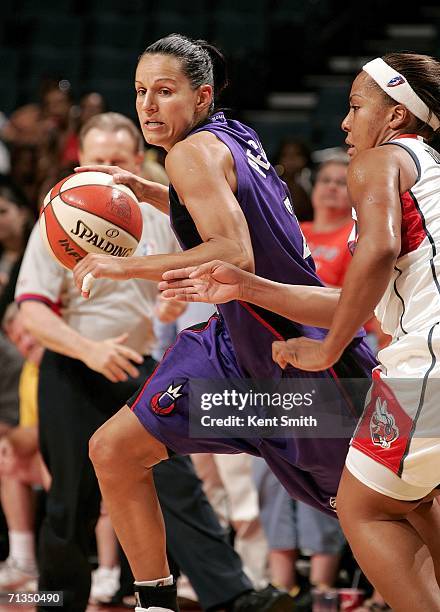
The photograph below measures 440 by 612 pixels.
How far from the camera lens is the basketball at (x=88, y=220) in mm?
3336

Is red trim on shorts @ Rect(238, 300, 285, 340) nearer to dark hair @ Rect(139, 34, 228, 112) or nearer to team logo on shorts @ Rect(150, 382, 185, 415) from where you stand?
team logo on shorts @ Rect(150, 382, 185, 415)

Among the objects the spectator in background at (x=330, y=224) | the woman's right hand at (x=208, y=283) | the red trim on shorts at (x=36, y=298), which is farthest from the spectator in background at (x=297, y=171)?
the woman's right hand at (x=208, y=283)

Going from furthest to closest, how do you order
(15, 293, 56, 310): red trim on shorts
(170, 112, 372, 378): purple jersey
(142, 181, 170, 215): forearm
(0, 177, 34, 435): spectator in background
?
(0, 177, 34, 435): spectator in background, (15, 293, 56, 310): red trim on shorts, (142, 181, 170, 215): forearm, (170, 112, 372, 378): purple jersey

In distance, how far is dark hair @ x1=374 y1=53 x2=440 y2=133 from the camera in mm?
2924

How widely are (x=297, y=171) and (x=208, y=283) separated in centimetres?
407

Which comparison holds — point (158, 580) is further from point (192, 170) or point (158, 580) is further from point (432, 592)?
point (192, 170)

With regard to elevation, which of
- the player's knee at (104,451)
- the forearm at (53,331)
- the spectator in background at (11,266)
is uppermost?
the player's knee at (104,451)

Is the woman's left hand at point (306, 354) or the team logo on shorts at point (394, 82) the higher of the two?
the team logo on shorts at point (394, 82)

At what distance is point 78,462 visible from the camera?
4.08m

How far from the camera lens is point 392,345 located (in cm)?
277

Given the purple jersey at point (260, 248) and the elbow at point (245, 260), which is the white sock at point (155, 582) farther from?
the elbow at point (245, 260)

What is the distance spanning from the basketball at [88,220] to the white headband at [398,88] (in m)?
0.96

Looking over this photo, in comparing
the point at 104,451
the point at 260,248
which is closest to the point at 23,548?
the point at 104,451

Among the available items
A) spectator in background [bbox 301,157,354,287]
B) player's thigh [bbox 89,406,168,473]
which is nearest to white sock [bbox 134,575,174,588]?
player's thigh [bbox 89,406,168,473]
